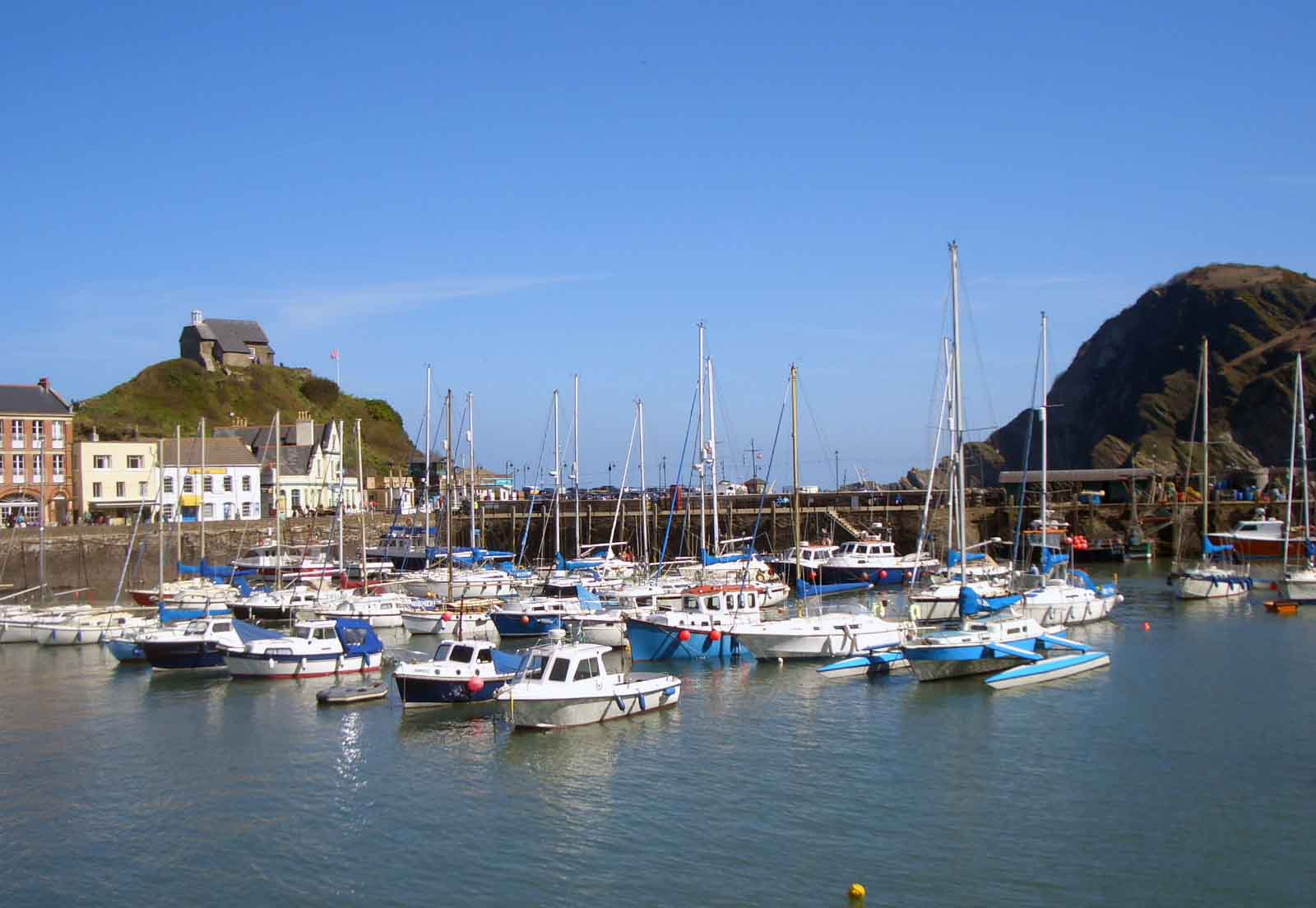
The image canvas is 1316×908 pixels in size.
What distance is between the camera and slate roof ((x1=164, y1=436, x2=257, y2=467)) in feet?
282

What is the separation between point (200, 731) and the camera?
34.0m

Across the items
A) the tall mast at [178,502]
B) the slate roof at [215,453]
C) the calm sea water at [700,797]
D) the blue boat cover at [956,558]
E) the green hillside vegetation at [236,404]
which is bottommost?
the calm sea water at [700,797]

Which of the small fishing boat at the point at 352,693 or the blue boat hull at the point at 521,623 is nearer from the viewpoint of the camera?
the small fishing boat at the point at 352,693

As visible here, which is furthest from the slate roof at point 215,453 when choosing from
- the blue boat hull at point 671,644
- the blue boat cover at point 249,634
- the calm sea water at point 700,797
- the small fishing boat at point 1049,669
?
the small fishing boat at point 1049,669

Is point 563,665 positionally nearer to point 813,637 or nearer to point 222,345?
point 813,637

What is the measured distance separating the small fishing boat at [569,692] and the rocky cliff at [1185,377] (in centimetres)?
8993

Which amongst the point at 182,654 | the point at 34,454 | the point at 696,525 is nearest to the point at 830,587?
the point at 696,525

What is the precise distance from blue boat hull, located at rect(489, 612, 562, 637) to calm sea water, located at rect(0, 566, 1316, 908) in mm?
11877

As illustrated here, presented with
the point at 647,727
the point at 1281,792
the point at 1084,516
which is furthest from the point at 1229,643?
the point at 1084,516

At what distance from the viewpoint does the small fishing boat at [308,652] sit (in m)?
41.2

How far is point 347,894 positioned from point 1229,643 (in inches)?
1411

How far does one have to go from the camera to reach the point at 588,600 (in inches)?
Answer: 2060

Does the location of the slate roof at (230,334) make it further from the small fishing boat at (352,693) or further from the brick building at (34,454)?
the small fishing boat at (352,693)

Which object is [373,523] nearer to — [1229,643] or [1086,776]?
[1229,643]
